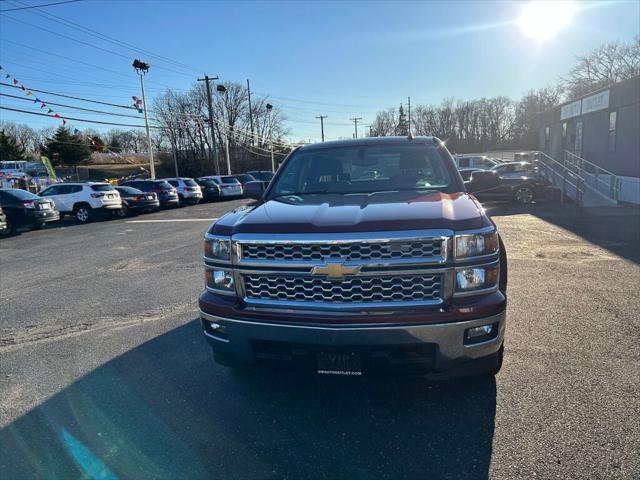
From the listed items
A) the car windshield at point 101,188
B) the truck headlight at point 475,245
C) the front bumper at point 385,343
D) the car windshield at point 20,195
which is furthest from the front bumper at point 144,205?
the truck headlight at point 475,245

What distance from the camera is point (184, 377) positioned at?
148 inches

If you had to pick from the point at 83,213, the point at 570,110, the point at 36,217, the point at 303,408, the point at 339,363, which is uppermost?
the point at 570,110

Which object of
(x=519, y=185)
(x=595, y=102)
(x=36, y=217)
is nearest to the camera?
(x=36, y=217)

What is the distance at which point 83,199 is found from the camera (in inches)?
723

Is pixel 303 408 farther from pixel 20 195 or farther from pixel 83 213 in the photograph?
pixel 83 213

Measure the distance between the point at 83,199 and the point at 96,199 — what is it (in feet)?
1.70

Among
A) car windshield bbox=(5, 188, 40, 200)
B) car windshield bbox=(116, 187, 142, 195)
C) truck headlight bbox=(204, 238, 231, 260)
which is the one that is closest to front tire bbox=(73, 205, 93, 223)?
car windshield bbox=(116, 187, 142, 195)

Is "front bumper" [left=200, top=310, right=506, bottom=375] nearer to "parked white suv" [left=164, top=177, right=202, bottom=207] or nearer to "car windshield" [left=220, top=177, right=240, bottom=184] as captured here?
"parked white suv" [left=164, top=177, right=202, bottom=207]

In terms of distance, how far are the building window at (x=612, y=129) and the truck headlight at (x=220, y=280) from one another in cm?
2111

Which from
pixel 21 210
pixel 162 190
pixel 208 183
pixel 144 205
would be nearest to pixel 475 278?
pixel 21 210

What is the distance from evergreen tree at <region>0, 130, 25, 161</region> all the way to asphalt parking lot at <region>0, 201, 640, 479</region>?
75.0 m

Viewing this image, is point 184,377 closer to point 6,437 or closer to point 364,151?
point 6,437

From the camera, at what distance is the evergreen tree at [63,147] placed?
69750mm

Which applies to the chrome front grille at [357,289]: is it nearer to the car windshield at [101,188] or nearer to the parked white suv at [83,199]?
the parked white suv at [83,199]
